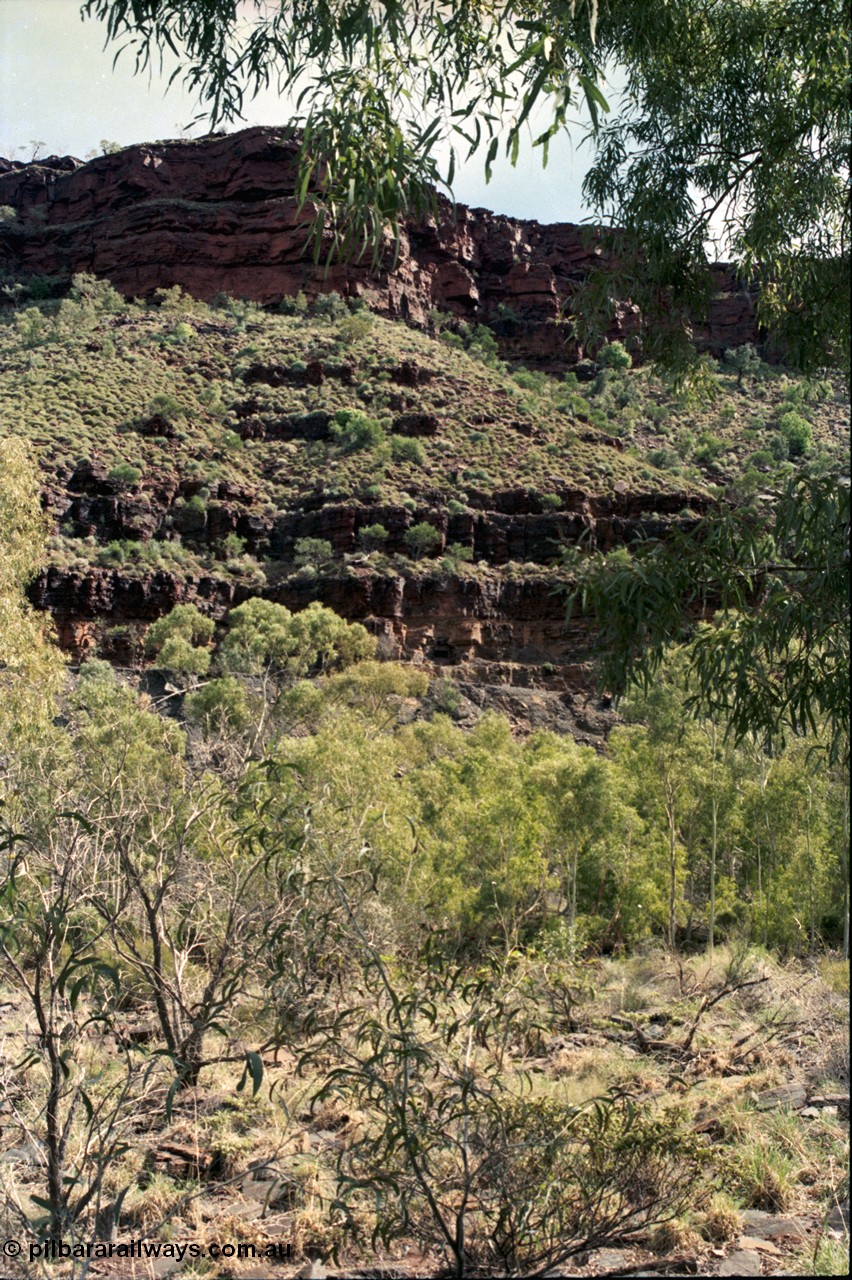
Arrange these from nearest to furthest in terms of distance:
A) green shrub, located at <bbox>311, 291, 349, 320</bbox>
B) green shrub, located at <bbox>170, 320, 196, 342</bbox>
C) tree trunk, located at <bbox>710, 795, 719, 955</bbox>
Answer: tree trunk, located at <bbox>710, 795, 719, 955</bbox> → green shrub, located at <bbox>170, 320, 196, 342</bbox> → green shrub, located at <bbox>311, 291, 349, 320</bbox>

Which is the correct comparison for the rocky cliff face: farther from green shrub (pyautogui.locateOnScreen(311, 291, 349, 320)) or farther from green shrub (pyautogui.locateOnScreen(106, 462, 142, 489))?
green shrub (pyautogui.locateOnScreen(106, 462, 142, 489))

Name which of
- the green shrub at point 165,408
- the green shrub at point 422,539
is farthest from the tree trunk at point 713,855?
the green shrub at point 165,408

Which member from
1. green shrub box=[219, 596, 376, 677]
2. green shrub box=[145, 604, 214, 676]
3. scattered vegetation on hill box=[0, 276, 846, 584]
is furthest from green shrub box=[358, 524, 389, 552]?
green shrub box=[145, 604, 214, 676]

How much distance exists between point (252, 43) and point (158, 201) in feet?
214

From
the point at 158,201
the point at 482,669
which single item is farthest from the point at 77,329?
the point at 482,669

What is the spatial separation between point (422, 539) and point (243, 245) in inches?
1232

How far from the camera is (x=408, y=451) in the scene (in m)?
41.7

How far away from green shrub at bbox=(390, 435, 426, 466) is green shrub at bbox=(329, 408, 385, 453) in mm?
687

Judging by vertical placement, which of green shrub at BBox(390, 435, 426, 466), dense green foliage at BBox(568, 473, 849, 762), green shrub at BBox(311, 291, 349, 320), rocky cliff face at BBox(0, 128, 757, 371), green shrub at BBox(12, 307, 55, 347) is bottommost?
dense green foliage at BBox(568, 473, 849, 762)

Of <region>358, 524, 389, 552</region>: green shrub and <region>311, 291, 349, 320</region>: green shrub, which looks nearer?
<region>358, 524, 389, 552</region>: green shrub

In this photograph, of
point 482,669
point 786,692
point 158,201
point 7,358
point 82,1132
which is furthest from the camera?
point 158,201

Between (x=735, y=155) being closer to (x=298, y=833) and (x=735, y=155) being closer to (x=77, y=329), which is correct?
(x=298, y=833)

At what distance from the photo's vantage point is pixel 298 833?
133 inches

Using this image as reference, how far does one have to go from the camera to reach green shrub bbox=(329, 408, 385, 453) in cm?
4141
